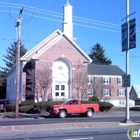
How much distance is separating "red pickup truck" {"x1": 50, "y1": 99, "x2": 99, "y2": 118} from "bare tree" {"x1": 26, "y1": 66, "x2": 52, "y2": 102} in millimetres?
15958

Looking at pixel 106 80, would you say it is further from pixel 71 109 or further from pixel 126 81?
pixel 126 81

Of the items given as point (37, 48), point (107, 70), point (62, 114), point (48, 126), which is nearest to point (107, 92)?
point (107, 70)

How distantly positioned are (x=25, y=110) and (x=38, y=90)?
24.5ft

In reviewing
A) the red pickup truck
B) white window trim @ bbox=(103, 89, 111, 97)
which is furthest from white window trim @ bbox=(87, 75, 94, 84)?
the red pickup truck

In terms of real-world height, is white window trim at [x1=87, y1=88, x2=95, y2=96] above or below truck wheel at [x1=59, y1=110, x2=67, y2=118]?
above

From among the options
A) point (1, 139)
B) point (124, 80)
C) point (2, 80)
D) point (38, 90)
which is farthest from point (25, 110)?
point (2, 80)

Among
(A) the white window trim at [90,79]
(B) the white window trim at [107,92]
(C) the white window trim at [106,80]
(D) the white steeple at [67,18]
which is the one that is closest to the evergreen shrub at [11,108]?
(A) the white window trim at [90,79]

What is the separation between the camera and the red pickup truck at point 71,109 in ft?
94.6

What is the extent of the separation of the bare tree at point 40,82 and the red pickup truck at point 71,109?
15958 millimetres

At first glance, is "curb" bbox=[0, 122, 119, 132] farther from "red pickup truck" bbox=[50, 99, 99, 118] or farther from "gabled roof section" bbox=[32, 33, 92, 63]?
"gabled roof section" bbox=[32, 33, 92, 63]

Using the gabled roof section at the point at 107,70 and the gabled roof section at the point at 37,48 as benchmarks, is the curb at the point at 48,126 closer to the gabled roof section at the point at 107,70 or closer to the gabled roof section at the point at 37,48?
the gabled roof section at the point at 37,48

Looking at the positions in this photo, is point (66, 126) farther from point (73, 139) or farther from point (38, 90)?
point (38, 90)

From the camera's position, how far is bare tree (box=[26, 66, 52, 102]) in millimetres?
45562

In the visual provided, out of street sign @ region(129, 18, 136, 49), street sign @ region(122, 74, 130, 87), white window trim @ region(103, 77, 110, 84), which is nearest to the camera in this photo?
street sign @ region(129, 18, 136, 49)
